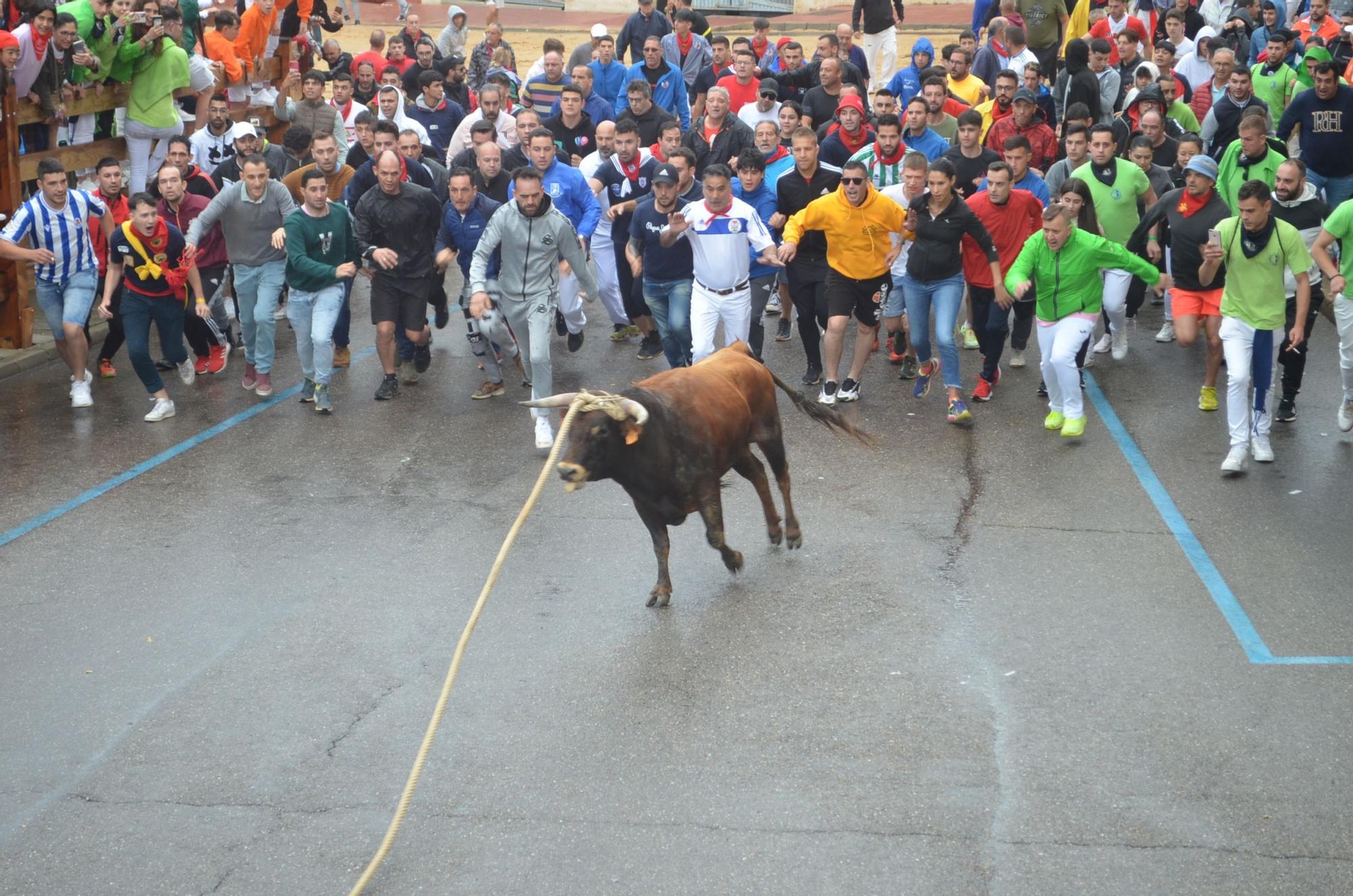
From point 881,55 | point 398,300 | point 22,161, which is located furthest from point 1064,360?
point 881,55

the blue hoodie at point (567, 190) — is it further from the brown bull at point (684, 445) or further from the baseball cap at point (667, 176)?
the brown bull at point (684, 445)

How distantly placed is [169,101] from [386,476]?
7.01m

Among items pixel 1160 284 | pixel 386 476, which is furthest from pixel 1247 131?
pixel 386 476

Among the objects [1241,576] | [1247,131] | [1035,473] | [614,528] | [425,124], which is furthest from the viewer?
[425,124]

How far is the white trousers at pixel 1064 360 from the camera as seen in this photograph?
1034 cm

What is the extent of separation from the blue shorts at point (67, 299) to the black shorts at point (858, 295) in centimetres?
588

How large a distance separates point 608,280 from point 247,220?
3183 mm

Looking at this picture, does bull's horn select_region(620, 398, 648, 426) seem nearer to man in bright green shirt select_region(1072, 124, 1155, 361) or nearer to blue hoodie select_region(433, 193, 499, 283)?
blue hoodie select_region(433, 193, 499, 283)

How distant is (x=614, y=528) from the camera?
9.05 metres

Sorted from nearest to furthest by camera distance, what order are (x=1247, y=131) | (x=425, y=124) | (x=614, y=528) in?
(x=614, y=528) → (x=1247, y=131) → (x=425, y=124)

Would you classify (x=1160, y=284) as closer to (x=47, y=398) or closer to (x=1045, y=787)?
(x=1045, y=787)

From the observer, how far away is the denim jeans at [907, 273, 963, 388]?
10.8 meters

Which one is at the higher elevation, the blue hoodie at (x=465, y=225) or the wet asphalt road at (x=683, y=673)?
the blue hoodie at (x=465, y=225)

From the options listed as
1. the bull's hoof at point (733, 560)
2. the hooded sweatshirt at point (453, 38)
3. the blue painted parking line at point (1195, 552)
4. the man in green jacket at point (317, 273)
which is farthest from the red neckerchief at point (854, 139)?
the hooded sweatshirt at point (453, 38)
